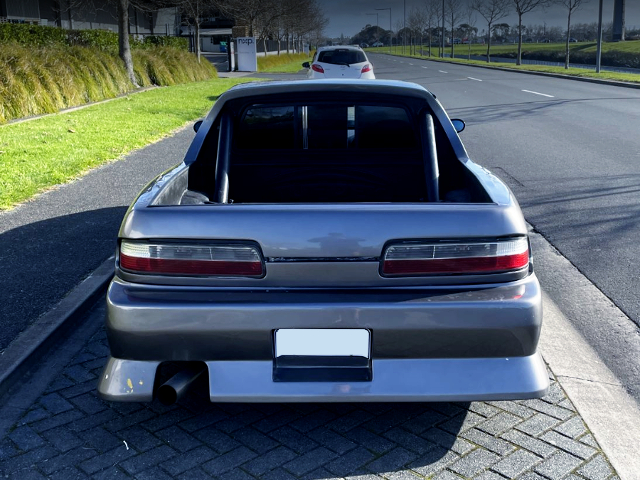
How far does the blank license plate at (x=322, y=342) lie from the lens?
280cm

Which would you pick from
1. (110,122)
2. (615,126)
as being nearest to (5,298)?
(110,122)

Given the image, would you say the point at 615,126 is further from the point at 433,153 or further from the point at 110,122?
the point at 433,153

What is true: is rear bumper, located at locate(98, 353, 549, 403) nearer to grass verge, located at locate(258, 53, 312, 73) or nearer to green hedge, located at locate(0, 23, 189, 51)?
green hedge, located at locate(0, 23, 189, 51)

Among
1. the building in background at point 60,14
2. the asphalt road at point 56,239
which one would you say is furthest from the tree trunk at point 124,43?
the building in background at point 60,14

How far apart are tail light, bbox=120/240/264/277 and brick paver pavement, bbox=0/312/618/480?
2.42 feet

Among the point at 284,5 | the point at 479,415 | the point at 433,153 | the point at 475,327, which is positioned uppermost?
the point at 284,5

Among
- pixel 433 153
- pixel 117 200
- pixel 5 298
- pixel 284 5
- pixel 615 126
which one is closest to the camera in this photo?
pixel 433 153

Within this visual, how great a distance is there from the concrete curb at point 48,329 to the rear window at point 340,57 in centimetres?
1768

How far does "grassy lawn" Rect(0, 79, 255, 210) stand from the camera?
8508mm

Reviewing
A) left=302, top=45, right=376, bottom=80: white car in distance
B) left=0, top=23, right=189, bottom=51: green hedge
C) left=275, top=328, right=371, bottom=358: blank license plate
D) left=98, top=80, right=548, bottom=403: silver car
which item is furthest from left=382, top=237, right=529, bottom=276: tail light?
left=302, top=45, right=376, bottom=80: white car in distance

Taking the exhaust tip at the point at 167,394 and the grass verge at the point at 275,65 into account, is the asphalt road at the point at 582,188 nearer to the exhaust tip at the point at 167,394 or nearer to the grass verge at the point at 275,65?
the exhaust tip at the point at 167,394

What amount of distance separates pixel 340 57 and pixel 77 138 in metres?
11.7

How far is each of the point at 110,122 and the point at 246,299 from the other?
12.1 m

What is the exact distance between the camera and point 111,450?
2982mm
